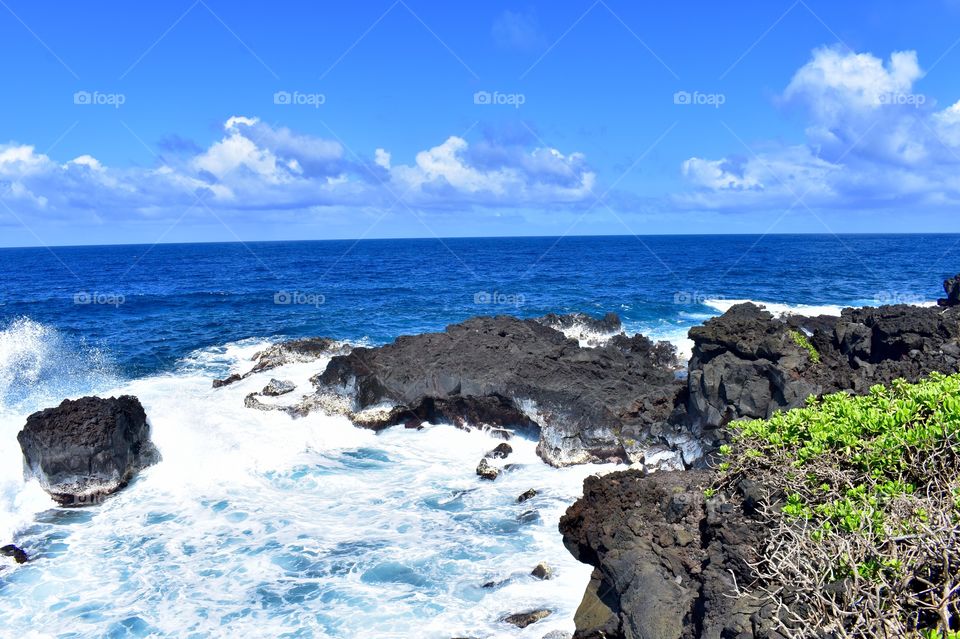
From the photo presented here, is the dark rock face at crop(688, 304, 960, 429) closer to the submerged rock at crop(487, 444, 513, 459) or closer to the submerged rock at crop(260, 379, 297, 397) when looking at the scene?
the submerged rock at crop(487, 444, 513, 459)

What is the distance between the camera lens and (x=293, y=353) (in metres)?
32.0

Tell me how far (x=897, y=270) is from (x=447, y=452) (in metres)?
81.8

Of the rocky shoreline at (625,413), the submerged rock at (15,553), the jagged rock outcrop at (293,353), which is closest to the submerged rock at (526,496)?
the rocky shoreline at (625,413)

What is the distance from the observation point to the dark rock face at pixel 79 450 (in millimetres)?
18500

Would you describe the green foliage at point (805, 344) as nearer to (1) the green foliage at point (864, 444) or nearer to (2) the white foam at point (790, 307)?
(1) the green foliage at point (864, 444)

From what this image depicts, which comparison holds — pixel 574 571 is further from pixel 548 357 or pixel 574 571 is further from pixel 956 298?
pixel 956 298

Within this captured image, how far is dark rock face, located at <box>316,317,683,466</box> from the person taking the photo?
20.3m

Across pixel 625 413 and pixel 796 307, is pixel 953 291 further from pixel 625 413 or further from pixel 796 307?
A: pixel 625 413

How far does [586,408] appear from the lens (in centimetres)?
2091

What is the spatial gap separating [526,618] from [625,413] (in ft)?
31.4

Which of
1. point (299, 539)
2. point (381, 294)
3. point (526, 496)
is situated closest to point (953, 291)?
point (526, 496)

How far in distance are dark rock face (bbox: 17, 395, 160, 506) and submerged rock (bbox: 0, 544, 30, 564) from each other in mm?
2724

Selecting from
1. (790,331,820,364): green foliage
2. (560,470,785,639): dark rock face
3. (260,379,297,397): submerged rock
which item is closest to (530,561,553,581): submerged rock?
(560,470,785,639): dark rock face

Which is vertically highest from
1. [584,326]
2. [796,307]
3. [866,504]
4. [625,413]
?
[866,504]
